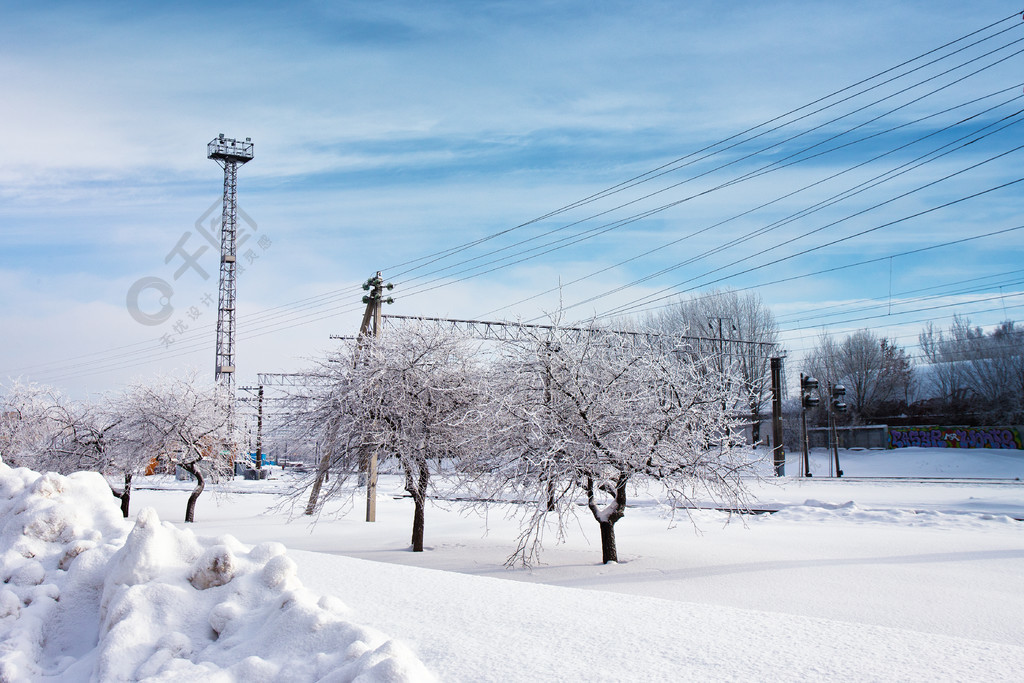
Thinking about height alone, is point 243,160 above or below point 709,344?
above

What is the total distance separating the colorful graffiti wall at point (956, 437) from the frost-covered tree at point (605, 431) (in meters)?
41.7

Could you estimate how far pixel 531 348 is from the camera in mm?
12781

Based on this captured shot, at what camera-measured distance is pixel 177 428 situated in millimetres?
22906

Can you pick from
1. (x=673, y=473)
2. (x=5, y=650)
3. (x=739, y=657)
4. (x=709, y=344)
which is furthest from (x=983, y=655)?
(x=709, y=344)

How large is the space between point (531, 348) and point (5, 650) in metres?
9.02

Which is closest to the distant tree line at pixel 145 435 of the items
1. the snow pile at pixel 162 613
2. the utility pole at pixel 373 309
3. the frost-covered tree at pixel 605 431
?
the utility pole at pixel 373 309

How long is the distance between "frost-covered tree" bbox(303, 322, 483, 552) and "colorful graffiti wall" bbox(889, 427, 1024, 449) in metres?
42.4

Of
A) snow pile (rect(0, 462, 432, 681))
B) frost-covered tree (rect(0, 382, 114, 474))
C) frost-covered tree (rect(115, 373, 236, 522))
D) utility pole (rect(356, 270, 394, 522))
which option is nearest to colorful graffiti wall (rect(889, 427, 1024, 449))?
utility pole (rect(356, 270, 394, 522))

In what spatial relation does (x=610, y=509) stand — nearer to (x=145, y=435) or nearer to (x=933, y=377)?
(x=145, y=435)

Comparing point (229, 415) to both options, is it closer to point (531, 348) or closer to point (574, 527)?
point (574, 527)

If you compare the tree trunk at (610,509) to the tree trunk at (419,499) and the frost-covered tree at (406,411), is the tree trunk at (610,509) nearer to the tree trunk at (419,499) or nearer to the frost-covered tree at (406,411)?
the frost-covered tree at (406,411)

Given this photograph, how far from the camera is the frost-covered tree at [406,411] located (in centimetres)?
1541

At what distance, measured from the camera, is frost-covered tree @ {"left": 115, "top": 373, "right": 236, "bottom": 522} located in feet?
75.3

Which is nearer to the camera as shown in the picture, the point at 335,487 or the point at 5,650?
the point at 5,650
